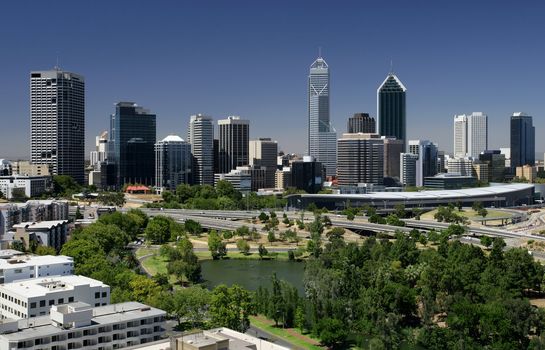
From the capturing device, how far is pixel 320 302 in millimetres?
23172

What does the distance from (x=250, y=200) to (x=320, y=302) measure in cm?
4012

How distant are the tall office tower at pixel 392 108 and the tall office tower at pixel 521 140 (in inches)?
1016

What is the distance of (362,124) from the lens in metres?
110

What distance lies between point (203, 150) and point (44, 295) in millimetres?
67691

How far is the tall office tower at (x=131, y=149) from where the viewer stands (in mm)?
84438

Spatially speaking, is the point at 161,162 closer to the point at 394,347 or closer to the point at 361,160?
the point at 361,160

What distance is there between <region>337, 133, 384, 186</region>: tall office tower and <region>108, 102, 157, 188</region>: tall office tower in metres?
24.8

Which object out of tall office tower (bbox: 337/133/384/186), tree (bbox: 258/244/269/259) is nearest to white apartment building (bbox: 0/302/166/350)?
tree (bbox: 258/244/269/259)

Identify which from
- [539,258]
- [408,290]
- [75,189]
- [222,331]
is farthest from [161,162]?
[222,331]

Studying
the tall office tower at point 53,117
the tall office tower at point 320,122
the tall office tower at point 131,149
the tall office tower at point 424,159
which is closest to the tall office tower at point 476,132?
the tall office tower at point 320,122

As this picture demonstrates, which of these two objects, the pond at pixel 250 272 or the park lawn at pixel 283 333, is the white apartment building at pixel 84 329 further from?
the pond at pixel 250 272

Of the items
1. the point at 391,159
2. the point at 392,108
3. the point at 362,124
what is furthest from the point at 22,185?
the point at 392,108

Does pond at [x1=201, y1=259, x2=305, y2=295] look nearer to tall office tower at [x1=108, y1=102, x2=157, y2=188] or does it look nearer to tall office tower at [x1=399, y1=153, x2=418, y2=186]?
tall office tower at [x1=108, y1=102, x2=157, y2=188]

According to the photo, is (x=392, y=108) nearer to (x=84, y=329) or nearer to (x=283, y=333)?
(x=283, y=333)
